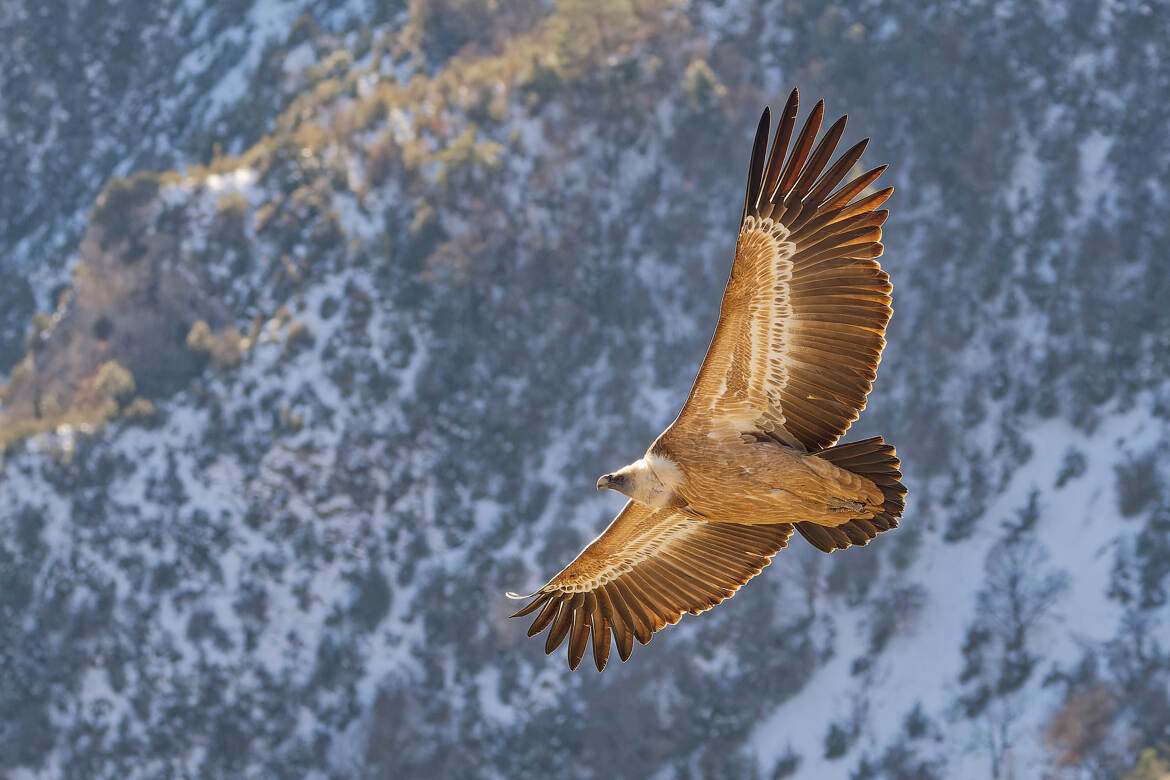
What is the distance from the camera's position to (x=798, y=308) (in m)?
8.22

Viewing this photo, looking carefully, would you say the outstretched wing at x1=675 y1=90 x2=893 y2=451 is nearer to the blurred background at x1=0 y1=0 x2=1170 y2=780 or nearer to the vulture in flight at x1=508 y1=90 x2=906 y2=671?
the vulture in flight at x1=508 y1=90 x2=906 y2=671

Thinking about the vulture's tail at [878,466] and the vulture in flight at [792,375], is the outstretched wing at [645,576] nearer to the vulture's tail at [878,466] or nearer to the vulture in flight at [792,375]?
the vulture in flight at [792,375]

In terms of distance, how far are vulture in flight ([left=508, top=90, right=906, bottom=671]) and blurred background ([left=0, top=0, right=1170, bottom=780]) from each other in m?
27.0

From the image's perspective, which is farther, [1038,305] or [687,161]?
[687,161]

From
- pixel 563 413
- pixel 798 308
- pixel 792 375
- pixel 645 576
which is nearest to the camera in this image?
pixel 798 308

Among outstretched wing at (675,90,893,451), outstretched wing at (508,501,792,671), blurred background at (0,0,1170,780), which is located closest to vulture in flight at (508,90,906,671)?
outstretched wing at (675,90,893,451)

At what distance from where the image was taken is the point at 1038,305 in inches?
1578

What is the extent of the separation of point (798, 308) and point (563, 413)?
31303 mm

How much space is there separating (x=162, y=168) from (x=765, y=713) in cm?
3116

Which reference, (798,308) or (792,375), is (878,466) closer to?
(792,375)

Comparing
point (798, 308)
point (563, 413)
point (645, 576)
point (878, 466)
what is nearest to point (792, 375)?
point (798, 308)

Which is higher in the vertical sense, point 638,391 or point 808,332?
point 638,391

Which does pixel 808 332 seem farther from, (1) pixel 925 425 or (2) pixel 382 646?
(1) pixel 925 425

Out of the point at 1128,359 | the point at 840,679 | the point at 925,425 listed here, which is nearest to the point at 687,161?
the point at 925,425
